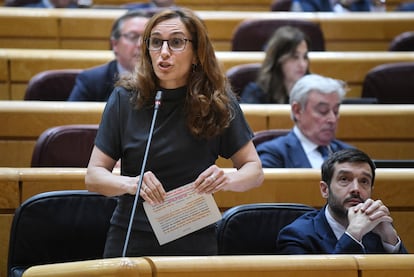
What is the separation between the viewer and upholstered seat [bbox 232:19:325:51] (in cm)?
326

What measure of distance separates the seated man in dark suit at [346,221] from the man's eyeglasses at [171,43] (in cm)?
43

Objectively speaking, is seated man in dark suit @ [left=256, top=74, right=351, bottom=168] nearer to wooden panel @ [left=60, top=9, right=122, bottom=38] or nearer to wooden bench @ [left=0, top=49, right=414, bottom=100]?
wooden bench @ [left=0, top=49, right=414, bottom=100]

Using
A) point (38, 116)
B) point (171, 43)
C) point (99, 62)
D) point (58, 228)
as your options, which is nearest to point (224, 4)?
point (99, 62)

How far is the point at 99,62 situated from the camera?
3033mm

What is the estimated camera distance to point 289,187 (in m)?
2.06

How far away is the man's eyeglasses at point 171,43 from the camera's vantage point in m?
1.61

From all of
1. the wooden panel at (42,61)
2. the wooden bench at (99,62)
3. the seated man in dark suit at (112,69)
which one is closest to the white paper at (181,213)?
the seated man in dark suit at (112,69)

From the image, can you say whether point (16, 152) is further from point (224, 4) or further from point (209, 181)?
point (224, 4)

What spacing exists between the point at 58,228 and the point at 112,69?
1.01 metres

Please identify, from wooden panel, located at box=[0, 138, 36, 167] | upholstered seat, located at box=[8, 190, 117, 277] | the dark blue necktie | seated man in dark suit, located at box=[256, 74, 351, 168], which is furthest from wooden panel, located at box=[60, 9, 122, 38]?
upholstered seat, located at box=[8, 190, 117, 277]

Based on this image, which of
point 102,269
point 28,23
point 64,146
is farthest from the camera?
point 28,23

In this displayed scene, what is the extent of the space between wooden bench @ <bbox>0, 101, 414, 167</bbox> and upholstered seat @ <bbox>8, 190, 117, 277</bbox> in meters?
0.61

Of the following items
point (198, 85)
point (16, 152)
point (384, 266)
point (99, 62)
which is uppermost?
point (198, 85)

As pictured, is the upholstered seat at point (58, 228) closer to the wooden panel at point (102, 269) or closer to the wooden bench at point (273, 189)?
the wooden bench at point (273, 189)
